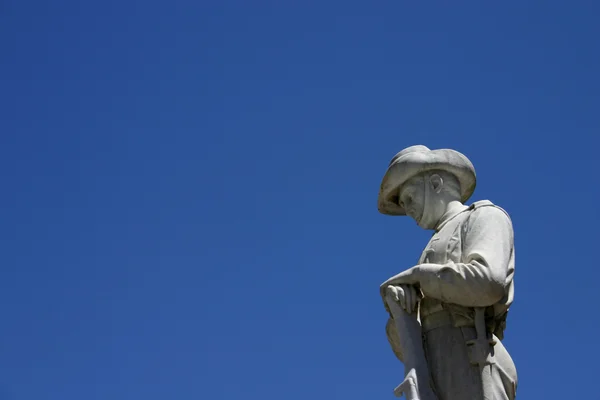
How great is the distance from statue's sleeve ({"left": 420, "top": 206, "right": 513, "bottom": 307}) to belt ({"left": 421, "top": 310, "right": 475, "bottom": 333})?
0.75 ft

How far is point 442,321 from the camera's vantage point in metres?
10.7

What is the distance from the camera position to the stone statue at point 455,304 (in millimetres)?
10273

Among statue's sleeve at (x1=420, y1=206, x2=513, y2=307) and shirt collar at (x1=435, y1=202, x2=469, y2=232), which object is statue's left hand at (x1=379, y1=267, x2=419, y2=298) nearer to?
statue's sleeve at (x1=420, y1=206, x2=513, y2=307)

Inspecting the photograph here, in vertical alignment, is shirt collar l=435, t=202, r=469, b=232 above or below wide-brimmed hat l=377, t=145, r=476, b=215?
below

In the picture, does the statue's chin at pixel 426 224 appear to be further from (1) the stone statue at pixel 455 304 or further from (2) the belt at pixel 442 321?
(2) the belt at pixel 442 321

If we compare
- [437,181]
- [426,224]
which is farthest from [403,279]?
[437,181]

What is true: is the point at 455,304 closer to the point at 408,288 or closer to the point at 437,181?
the point at 408,288

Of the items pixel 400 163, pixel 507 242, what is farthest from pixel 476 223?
pixel 400 163

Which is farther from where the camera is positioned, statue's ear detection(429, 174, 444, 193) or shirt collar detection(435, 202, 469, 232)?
statue's ear detection(429, 174, 444, 193)

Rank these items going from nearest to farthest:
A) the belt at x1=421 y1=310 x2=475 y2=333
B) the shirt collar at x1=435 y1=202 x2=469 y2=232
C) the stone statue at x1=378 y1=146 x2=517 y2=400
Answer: the stone statue at x1=378 y1=146 x2=517 y2=400
the belt at x1=421 y1=310 x2=475 y2=333
the shirt collar at x1=435 y1=202 x2=469 y2=232

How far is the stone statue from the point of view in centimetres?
1027

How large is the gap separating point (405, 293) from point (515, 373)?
1.28 m

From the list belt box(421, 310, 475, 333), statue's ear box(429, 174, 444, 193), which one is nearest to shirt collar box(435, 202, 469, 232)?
statue's ear box(429, 174, 444, 193)

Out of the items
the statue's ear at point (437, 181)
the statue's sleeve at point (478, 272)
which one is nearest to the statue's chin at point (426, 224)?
the statue's ear at point (437, 181)
